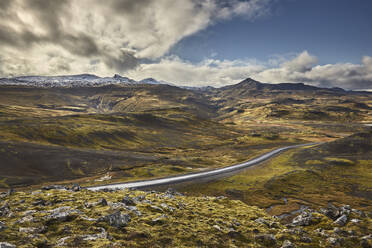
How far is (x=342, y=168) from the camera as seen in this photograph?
104 meters

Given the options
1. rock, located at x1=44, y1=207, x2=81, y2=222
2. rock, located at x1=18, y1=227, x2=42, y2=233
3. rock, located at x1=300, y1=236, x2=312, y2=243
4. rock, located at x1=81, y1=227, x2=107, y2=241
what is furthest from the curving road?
rock, located at x1=300, y1=236, x2=312, y2=243

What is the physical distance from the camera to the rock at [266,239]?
21.0 meters

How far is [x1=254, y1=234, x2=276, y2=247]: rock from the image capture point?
68.9ft

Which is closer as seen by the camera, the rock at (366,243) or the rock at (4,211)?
the rock at (4,211)

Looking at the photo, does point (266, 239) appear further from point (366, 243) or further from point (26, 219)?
point (26, 219)

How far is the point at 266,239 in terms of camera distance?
21469 mm

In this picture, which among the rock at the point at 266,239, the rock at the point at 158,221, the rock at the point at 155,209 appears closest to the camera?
the rock at the point at 266,239

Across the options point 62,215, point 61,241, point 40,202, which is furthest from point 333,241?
point 40,202

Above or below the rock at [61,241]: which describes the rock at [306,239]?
below

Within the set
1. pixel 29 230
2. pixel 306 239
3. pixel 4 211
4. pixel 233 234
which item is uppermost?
pixel 29 230

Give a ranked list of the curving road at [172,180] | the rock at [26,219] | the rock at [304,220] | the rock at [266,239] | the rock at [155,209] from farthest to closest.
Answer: the curving road at [172,180]
the rock at [304,220]
the rock at [155,209]
the rock at [266,239]
the rock at [26,219]

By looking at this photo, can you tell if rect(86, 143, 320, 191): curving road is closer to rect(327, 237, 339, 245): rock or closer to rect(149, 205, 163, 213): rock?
rect(149, 205, 163, 213): rock

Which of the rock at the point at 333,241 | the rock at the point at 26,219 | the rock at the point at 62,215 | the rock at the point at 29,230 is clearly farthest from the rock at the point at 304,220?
the rock at the point at 26,219

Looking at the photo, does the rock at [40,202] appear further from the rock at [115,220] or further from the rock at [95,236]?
the rock at [95,236]
